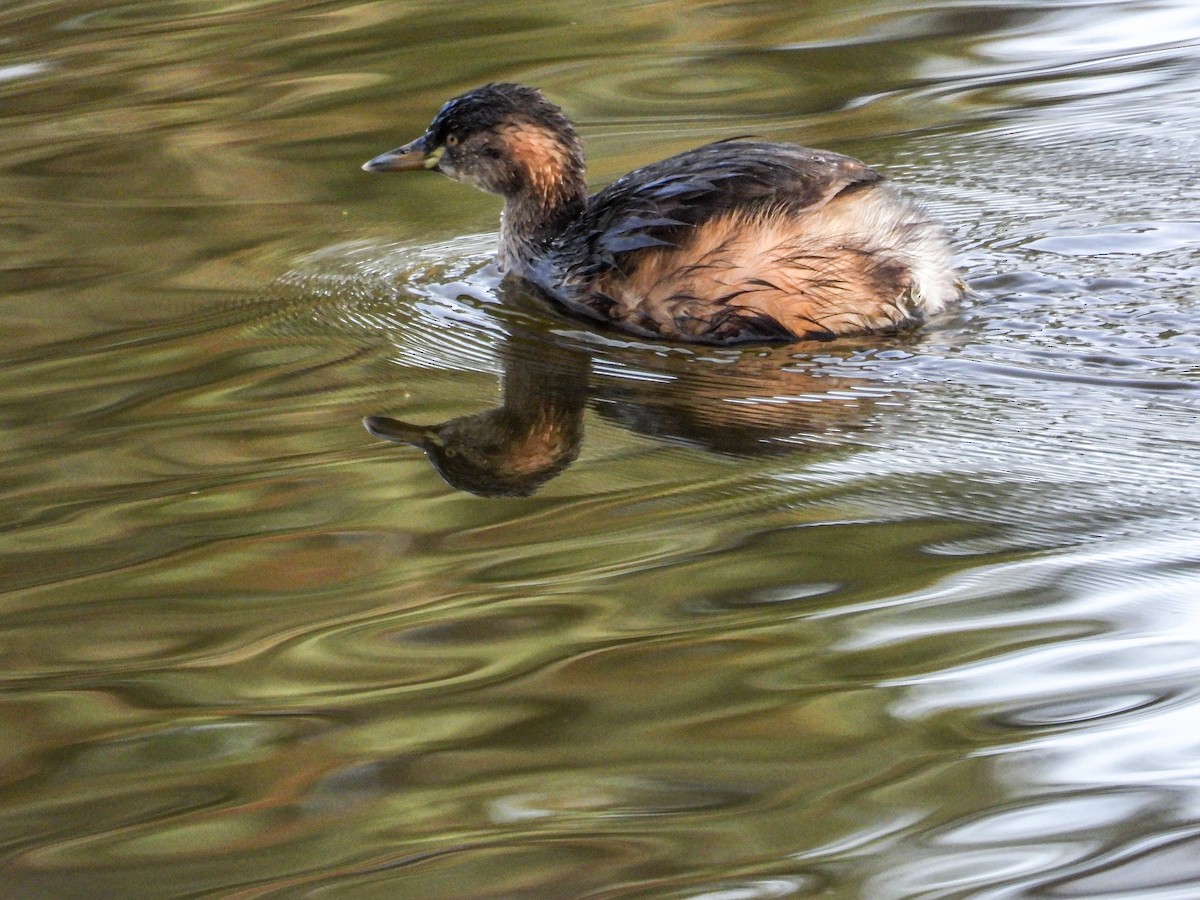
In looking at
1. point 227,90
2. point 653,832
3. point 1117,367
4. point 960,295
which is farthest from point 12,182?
point 653,832

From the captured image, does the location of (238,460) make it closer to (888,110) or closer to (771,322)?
(771,322)

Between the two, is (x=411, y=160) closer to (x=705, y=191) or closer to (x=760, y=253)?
(x=705, y=191)

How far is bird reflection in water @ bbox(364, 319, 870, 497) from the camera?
13.9ft

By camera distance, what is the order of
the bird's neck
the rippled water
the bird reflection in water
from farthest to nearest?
the bird's neck < the bird reflection in water < the rippled water

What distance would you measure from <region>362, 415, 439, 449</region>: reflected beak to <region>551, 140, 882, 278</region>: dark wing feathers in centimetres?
98

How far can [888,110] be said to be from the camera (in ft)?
24.1

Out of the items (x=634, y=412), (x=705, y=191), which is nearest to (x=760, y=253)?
(x=705, y=191)

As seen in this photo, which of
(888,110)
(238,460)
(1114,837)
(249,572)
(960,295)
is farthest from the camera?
(888,110)

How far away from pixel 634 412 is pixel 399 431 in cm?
61

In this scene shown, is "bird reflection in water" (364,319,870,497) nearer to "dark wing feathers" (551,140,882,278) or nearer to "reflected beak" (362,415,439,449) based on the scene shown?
"reflected beak" (362,415,439,449)

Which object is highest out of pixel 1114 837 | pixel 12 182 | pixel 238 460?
pixel 12 182

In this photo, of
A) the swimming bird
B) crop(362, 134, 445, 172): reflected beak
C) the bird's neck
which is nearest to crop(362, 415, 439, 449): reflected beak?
the swimming bird

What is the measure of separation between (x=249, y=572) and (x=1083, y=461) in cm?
185

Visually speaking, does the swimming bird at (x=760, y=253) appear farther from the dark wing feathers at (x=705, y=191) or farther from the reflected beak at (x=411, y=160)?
the reflected beak at (x=411, y=160)
